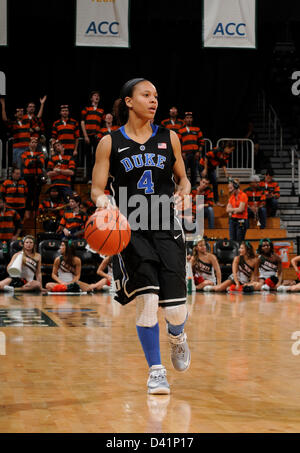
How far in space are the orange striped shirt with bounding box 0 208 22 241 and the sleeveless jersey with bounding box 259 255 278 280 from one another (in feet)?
16.9

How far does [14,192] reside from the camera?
640 inches

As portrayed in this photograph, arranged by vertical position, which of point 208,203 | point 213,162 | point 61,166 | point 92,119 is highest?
point 92,119

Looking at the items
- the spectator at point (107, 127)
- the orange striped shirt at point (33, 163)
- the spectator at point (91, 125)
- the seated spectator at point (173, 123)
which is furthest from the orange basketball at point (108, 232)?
the seated spectator at point (173, 123)

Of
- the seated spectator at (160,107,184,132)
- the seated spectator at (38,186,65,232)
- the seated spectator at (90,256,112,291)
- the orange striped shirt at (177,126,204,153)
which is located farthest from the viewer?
the seated spectator at (160,107,184,132)

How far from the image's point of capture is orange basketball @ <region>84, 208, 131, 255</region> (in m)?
4.64

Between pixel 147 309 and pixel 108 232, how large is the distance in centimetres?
67

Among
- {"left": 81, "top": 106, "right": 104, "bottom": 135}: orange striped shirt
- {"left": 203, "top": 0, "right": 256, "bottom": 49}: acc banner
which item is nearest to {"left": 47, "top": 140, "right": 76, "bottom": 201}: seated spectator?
{"left": 81, "top": 106, "right": 104, "bottom": 135}: orange striped shirt

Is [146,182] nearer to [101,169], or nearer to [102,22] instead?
[101,169]

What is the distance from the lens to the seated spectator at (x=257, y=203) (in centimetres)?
1816

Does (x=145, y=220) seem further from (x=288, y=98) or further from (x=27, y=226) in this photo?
(x=288, y=98)

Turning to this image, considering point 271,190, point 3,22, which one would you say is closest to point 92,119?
point 3,22

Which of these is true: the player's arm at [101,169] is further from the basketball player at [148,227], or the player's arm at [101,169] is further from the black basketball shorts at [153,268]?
the black basketball shorts at [153,268]

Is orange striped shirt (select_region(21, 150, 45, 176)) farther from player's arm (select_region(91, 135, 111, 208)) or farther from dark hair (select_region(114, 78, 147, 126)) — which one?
player's arm (select_region(91, 135, 111, 208))
